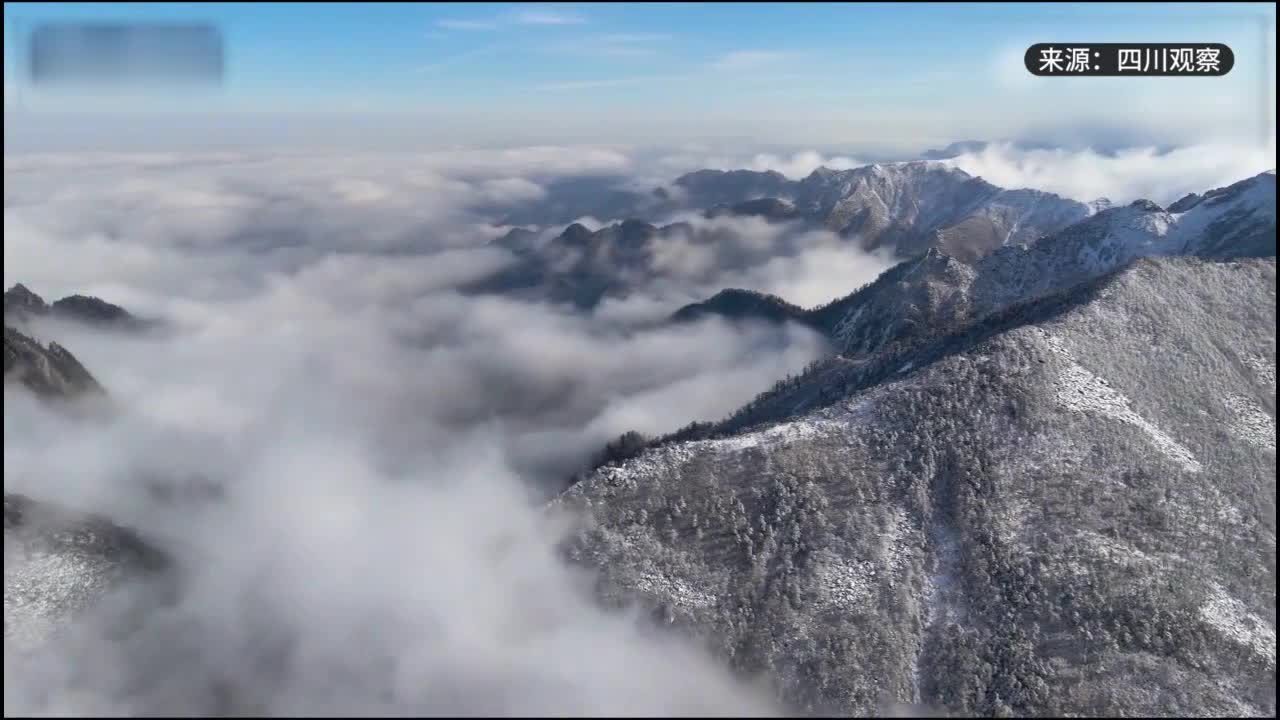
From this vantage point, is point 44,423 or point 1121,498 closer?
point 1121,498

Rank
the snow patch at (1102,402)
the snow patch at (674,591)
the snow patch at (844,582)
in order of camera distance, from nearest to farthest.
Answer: the snow patch at (844,582), the snow patch at (674,591), the snow patch at (1102,402)

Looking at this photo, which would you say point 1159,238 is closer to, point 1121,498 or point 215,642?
point 1121,498

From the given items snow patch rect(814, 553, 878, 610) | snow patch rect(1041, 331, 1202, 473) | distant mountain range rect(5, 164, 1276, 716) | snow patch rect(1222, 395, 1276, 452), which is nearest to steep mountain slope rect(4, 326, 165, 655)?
distant mountain range rect(5, 164, 1276, 716)

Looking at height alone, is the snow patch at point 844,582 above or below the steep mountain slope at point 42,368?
above

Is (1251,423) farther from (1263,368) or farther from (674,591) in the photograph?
(674,591)

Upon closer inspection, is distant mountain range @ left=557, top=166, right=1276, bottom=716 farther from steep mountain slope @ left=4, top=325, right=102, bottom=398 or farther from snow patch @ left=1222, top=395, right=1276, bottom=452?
steep mountain slope @ left=4, top=325, right=102, bottom=398

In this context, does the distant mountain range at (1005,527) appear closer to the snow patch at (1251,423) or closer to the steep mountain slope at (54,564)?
the snow patch at (1251,423)

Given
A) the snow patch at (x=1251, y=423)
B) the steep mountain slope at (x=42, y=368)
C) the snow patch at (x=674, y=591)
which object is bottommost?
the steep mountain slope at (x=42, y=368)

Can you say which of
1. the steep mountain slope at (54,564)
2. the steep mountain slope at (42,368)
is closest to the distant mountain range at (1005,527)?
the steep mountain slope at (54,564)

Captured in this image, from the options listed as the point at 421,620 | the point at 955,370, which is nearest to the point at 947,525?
the point at 955,370
